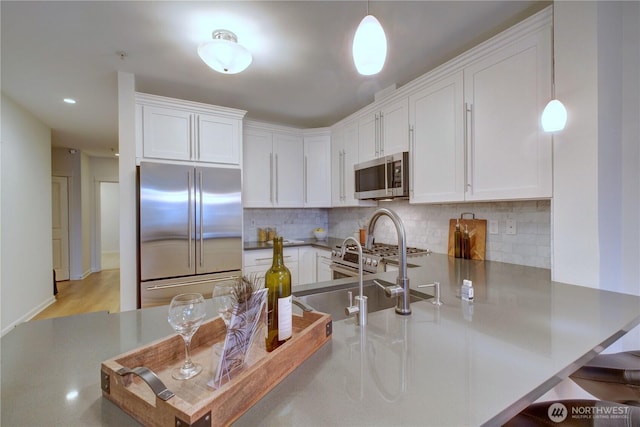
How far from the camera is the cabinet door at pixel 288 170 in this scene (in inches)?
147

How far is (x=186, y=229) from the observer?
2.62 meters

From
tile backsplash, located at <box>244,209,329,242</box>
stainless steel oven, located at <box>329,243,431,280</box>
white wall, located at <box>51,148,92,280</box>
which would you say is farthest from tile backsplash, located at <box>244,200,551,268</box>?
white wall, located at <box>51,148,92,280</box>

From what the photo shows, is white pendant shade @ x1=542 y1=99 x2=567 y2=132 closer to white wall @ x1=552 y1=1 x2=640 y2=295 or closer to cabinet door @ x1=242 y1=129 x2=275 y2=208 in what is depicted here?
white wall @ x1=552 y1=1 x2=640 y2=295

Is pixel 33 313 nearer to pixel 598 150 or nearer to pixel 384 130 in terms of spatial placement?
pixel 384 130

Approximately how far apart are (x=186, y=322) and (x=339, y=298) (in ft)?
3.25

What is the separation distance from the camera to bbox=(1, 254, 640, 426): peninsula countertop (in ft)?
1.92

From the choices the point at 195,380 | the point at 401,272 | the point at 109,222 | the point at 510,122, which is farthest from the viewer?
the point at 109,222

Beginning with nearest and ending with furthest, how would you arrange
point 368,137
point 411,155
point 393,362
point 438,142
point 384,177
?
point 393,362 → point 438,142 → point 411,155 → point 384,177 → point 368,137

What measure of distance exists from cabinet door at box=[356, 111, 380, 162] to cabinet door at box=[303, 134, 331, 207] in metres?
0.67

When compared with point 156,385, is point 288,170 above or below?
above

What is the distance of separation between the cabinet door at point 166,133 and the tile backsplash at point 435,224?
52.1 inches

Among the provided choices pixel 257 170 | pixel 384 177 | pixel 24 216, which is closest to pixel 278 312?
pixel 384 177

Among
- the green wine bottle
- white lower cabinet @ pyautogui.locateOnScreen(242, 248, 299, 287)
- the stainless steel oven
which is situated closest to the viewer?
the green wine bottle

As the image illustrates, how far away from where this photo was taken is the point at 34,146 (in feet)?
12.3
